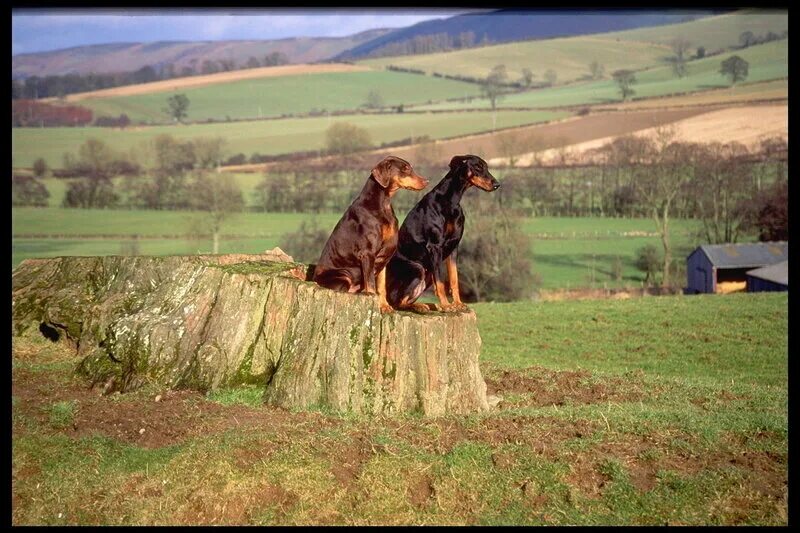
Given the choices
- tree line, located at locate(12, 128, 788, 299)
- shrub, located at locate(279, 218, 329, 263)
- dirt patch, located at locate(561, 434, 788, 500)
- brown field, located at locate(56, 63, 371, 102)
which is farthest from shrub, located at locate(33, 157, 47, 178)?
dirt patch, located at locate(561, 434, 788, 500)

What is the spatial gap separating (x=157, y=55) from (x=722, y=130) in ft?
217

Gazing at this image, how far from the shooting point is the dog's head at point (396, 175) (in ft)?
31.1

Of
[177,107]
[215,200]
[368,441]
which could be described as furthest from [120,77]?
[368,441]

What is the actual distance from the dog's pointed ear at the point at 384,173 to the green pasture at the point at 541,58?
110280mm

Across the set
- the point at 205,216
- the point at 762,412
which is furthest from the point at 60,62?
the point at 762,412

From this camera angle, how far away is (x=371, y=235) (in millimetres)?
9617

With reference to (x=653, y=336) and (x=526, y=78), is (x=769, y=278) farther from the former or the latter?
(x=526, y=78)

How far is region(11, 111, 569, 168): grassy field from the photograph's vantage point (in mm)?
58122

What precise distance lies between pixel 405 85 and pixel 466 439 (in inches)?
4060

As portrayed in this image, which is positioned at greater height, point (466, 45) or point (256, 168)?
point (466, 45)

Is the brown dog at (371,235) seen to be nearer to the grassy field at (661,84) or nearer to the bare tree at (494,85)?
the bare tree at (494,85)

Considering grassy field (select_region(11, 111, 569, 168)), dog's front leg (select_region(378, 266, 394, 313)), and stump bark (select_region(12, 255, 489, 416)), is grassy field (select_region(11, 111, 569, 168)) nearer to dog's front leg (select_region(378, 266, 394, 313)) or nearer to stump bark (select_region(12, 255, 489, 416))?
stump bark (select_region(12, 255, 489, 416))
